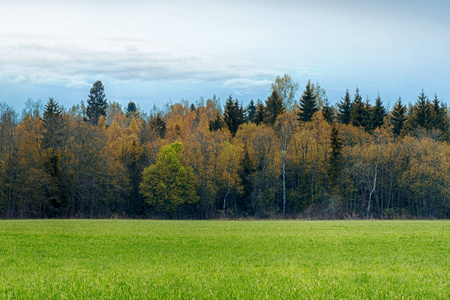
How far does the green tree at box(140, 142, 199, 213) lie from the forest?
0.64ft

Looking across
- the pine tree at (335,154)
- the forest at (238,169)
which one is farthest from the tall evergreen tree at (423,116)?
the pine tree at (335,154)

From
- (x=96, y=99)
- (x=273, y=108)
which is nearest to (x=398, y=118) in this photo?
(x=273, y=108)

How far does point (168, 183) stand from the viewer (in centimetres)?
8531

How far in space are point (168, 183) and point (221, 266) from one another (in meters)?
69.4

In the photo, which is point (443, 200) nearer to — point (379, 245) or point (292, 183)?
point (292, 183)

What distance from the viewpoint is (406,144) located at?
8819 cm

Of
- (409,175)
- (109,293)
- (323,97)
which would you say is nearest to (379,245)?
(109,293)

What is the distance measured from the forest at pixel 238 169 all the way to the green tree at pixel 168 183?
194 mm

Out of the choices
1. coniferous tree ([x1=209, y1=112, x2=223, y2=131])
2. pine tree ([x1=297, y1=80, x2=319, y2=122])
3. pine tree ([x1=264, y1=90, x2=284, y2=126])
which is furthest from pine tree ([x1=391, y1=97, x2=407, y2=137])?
coniferous tree ([x1=209, y1=112, x2=223, y2=131])

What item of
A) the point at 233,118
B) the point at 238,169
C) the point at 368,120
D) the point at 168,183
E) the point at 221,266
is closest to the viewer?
the point at 221,266

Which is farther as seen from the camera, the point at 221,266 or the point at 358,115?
the point at 358,115

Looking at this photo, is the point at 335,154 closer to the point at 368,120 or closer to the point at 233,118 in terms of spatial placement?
the point at 368,120

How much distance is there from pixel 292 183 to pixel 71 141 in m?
43.8

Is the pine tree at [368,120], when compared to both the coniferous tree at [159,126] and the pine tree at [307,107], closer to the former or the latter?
the pine tree at [307,107]
